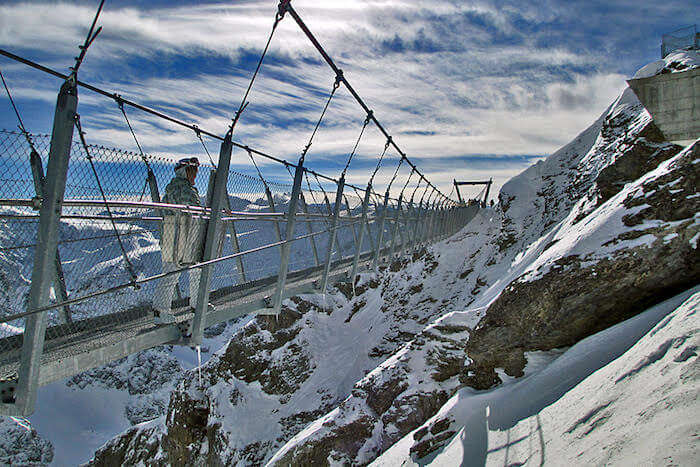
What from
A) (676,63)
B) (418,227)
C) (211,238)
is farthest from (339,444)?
(676,63)

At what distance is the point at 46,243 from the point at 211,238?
1.40m

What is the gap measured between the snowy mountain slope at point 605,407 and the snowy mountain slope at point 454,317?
0.63m

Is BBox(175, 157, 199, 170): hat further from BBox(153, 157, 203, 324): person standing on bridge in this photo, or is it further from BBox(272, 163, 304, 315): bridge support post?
BBox(272, 163, 304, 315): bridge support post

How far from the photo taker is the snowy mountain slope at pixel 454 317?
495 centimetres

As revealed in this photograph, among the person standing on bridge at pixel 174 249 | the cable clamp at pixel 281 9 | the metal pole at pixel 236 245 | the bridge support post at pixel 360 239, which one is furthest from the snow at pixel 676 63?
the person standing on bridge at pixel 174 249

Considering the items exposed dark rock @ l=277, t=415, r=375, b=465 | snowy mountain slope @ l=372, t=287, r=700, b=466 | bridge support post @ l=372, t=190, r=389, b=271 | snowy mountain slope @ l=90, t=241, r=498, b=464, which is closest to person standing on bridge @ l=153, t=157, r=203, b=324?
snowy mountain slope @ l=372, t=287, r=700, b=466

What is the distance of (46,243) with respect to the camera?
1.96 metres

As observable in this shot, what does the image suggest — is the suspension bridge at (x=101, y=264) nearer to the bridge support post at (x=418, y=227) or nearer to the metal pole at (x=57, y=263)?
the metal pole at (x=57, y=263)

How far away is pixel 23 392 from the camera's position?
2.00 metres

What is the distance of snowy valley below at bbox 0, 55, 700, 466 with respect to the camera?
118 inches

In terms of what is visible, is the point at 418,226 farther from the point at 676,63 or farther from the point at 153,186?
the point at 153,186

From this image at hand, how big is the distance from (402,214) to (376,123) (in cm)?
285

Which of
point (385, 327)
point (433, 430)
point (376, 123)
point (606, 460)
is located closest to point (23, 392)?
point (606, 460)

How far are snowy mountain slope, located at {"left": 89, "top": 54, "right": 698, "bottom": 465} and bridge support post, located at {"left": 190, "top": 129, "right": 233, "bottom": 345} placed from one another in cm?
451
